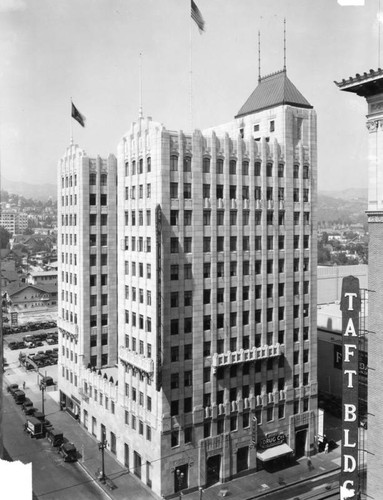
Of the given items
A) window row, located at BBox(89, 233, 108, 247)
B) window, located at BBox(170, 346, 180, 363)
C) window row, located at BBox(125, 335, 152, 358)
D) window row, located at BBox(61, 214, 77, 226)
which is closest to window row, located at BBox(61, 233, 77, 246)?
window row, located at BBox(61, 214, 77, 226)

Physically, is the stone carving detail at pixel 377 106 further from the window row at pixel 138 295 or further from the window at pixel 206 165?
the window row at pixel 138 295

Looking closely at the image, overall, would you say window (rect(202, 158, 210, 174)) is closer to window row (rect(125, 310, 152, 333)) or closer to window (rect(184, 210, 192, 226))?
window (rect(184, 210, 192, 226))

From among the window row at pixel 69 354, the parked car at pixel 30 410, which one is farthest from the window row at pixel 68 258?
the parked car at pixel 30 410

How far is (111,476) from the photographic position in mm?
51094

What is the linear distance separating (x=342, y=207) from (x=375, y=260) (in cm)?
2305

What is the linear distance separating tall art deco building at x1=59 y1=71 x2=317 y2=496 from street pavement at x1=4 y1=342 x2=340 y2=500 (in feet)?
4.51

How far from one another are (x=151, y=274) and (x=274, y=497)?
2269 centimetres

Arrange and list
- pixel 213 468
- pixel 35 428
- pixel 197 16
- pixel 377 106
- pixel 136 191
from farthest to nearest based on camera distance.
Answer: pixel 35 428 → pixel 136 191 → pixel 213 468 → pixel 197 16 → pixel 377 106

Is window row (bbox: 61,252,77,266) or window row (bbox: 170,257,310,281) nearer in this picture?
window row (bbox: 170,257,310,281)

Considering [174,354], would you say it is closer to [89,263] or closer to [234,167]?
[234,167]

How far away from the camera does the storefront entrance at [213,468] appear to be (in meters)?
50.8

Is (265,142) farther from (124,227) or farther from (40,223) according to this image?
(40,223)

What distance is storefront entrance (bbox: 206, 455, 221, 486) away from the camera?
50.8 metres

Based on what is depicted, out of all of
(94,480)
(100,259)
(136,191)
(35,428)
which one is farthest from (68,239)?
(94,480)
